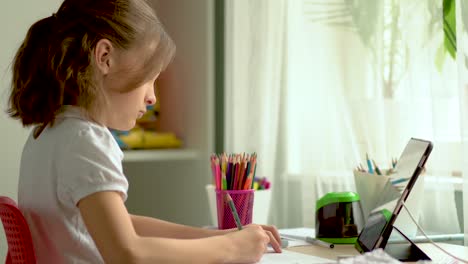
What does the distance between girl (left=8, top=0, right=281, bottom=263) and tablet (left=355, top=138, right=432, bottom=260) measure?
8.3 inches

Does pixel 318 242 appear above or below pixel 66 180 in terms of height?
below

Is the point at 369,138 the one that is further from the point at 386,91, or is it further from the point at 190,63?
the point at 190,63

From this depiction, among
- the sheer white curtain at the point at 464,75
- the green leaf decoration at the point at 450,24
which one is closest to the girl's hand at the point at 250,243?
the sheer white curtain at the point at 464,75

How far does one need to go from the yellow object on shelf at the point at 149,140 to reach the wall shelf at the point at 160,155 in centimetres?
3

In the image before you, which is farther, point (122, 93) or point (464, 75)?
point (464, 75)

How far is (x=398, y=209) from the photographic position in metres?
1.24

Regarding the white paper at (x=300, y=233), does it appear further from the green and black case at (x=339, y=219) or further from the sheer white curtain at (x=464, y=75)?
the sheer white curtain at (x=464, y=75)

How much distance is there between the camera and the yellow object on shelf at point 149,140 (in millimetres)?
2402

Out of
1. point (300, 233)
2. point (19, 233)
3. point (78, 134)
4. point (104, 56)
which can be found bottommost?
point (300, 233)

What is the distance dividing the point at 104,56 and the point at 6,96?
36.1 inches

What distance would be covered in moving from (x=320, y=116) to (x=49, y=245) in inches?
42.4

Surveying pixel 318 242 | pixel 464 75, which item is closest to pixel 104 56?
pixel 318 242

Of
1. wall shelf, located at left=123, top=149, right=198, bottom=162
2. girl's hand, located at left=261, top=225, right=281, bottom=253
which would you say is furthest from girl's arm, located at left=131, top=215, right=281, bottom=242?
wall shelf, located at left=123, top=149, right=198, bottom=162

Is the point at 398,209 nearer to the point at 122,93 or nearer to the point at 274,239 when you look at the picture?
the point at 274,239
